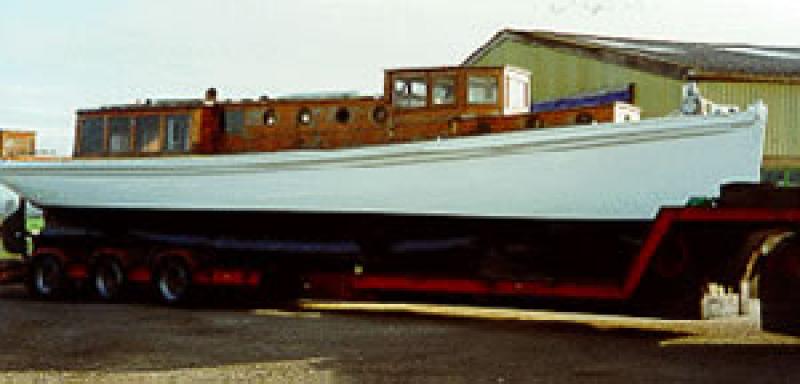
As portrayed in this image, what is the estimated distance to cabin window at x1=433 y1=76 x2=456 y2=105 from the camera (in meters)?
10.9

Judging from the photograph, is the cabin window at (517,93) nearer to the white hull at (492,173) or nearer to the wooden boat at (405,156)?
the wooden boat at (405,156)

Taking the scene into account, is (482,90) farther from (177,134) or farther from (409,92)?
(177,134)

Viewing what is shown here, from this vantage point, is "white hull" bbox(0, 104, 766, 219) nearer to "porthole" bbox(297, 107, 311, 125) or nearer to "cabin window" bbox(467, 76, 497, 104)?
"porthole" bbox(297, 107, 311, 125)

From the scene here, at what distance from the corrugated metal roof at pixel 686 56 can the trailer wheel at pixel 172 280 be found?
14.0 m

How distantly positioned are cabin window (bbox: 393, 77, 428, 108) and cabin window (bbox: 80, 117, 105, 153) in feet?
15.3

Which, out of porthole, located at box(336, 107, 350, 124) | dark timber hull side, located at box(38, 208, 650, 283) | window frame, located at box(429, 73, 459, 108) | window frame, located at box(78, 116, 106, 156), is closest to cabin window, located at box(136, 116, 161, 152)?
window frame, located at box(78, 116, 106, 156)

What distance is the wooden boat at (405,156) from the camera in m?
8.73

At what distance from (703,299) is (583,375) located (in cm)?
207

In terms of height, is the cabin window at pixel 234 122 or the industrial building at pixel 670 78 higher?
the industrial building at pixel 670 78

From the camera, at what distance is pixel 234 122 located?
1218cm

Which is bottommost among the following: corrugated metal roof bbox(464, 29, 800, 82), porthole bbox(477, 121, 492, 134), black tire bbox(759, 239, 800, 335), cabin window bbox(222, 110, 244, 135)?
black tire bbox(759, 239, 800, 335)

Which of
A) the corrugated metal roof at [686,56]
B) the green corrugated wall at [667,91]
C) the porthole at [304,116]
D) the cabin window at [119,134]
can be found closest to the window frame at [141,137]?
the cabin window at [119,134]

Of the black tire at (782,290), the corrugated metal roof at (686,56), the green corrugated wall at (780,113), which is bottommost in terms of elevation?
A: the black tire at (782,290)

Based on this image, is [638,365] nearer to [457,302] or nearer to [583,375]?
[583,375]
